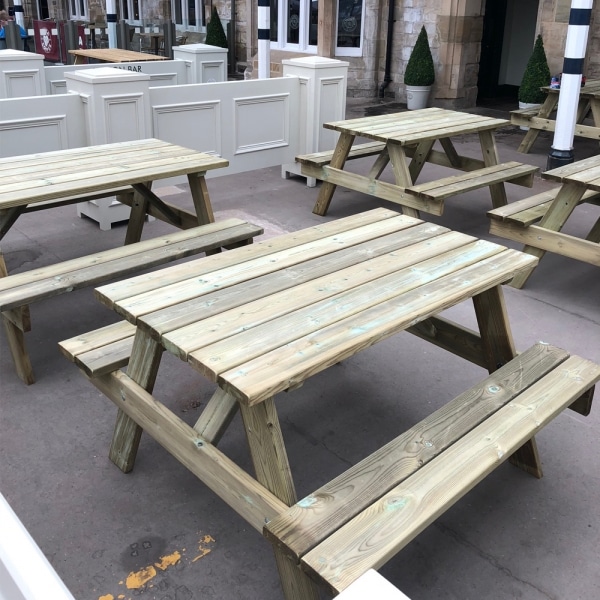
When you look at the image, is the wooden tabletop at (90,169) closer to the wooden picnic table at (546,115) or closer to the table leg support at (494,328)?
the table leg support at (494,328)

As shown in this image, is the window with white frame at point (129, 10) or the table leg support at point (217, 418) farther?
the window with white frame at point (129, 10)

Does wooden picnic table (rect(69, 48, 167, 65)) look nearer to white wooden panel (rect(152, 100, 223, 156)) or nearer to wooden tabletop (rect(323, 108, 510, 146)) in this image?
white wooden panel (rect(152, 100, 223, 156))

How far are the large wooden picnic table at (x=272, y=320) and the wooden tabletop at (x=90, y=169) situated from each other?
102 centimetres

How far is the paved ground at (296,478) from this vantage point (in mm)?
2135

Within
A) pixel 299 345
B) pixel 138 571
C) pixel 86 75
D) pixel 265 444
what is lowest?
pixel 138 571

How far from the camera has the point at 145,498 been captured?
96.5 inches

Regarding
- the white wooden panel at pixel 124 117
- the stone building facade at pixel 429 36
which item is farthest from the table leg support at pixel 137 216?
the stone building facade at pixel 429 36

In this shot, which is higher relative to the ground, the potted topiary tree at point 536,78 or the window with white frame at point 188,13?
the window with white frame at point 188,13

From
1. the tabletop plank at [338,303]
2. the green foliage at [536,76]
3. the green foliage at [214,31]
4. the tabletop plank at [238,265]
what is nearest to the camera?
the tabletop plank at [338,303]

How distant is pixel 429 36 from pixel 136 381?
964 cm

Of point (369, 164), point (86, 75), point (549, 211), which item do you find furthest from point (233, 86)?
point (549, 211)

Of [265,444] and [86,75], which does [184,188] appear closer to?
[86,75]

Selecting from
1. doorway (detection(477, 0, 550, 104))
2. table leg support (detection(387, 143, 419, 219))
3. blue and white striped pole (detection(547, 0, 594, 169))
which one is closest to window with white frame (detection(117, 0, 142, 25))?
doorway (detection(477, 0, 550, 104))

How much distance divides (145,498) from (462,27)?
9.48 meters
